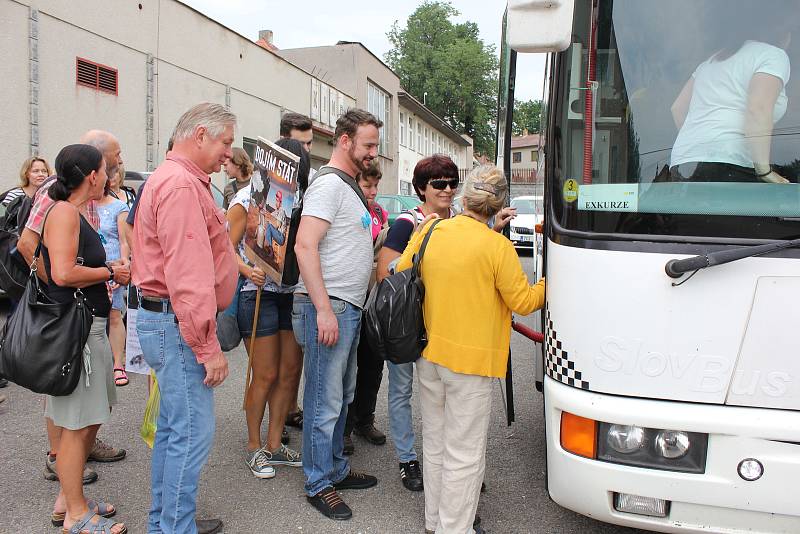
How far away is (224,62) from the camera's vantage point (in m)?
16.7

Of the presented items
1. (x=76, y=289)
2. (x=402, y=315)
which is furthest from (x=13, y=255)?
(x=402, y=315)

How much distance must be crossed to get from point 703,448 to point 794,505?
338 mm

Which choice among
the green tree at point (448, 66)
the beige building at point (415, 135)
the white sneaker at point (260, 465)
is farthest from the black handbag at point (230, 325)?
the green tree at point (448, 66)

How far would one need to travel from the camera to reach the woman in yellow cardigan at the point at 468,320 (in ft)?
9.11

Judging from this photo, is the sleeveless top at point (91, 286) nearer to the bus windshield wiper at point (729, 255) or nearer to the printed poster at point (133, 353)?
the printed poster at point (133, 353)

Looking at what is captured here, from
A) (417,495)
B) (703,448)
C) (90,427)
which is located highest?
(703,448)

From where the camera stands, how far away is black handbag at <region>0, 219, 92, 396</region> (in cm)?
292

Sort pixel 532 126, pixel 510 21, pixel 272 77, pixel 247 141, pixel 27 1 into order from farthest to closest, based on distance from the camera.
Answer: pixel 272 77 → pixel 247 141 → pixel 27 1 → pixel 532 126 → pixel 510 21

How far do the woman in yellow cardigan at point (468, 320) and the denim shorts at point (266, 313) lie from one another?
3.75 feet

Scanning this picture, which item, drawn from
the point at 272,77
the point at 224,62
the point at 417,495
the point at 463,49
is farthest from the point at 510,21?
the point at 463,49

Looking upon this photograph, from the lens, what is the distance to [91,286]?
3.27m

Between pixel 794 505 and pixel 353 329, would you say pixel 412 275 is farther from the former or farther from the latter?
pixel 794 505

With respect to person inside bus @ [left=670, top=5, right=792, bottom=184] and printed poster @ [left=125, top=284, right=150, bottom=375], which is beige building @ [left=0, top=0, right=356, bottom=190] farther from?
person inside bus @ [left=670, top=5, right=792, bottom=184]

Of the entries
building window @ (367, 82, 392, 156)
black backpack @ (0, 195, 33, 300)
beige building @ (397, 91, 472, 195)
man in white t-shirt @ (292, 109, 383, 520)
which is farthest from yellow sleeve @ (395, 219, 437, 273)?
beige building @ (397, 91, 472, 195)
